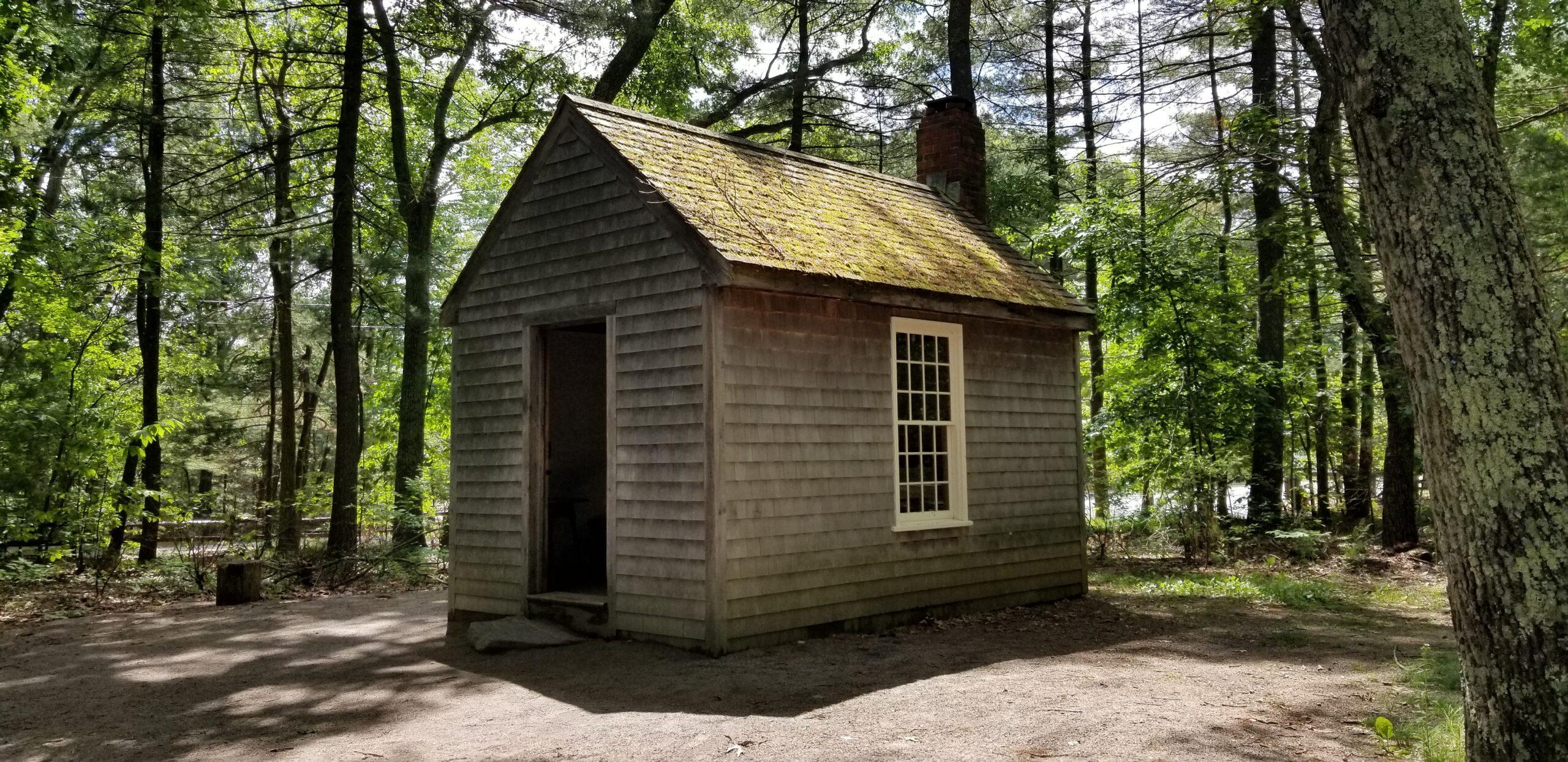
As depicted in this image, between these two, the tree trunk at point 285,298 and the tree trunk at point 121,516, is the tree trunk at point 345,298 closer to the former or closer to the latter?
the tree trunk at point 285,298

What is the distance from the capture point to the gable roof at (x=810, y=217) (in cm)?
900

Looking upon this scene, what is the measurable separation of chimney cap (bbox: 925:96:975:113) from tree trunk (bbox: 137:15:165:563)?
11843mm

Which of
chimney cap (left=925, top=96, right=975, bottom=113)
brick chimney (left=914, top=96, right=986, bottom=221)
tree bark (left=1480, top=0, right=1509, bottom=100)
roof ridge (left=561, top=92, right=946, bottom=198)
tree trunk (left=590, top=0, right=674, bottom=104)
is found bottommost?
roof ridge (left=561, top=92, right=946, bottom=198)

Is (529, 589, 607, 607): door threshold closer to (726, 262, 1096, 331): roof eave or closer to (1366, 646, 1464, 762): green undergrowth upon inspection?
(726, 262, 1096, 331): roof eave

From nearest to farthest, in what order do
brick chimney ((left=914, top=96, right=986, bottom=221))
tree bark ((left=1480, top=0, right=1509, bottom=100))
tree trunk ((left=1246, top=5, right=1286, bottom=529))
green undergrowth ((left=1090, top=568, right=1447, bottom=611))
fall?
green undergrowth ((left=1090, top=568, right=1447, bottom=611)) < tree bark ((left=1480, top=0, right=1509, bottom=100)) < brick chimney ((left=914, top=96, right=986, bottom=221)) < tree trunk ((left=1246, top=5, right=1286, bottom=529))

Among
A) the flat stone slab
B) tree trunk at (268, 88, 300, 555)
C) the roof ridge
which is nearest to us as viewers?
the flat stone slab

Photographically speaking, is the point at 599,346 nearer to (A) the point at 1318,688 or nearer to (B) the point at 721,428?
(B) the point at 721,428

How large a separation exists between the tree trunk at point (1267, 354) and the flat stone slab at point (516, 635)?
12.1m

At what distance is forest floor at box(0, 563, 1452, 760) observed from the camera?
577 cm

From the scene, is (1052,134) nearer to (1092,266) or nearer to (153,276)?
(1092,266)

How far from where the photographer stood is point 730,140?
11180 mm

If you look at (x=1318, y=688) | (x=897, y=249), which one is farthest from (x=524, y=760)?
(x=897, y=249)

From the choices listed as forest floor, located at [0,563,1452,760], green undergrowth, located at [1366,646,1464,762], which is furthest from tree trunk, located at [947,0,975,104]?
green undergrowth, located at [1366,646,1464,762]

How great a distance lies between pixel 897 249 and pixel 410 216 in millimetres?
11766
